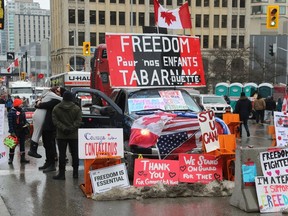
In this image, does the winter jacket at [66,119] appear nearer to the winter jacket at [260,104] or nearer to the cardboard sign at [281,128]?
the cardboard sign at [281,128]

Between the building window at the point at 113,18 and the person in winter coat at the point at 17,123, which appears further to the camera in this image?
the building window at the point at 113,18

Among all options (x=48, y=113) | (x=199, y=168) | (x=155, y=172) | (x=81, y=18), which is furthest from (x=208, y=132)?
(x=81, y=18)

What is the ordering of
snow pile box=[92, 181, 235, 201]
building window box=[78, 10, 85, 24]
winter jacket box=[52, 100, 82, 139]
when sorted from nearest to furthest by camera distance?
snow pile box=[92, 181, 235, 201], winter jacket box=[52, 100, 82, 139], building window box=[78, 10, 85, 24]

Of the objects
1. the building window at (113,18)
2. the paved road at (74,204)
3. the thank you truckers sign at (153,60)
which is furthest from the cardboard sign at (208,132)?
the building window at (113,18)

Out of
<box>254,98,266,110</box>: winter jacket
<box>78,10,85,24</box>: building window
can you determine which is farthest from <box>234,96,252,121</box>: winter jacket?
<box>78,10,85,24</box>: building window

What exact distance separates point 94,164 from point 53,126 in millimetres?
2242

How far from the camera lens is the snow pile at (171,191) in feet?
23.0

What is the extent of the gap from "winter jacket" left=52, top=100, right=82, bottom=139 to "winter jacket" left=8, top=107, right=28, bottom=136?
228 centimetres

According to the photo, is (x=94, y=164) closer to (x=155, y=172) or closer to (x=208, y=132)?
(x=155, y=172)

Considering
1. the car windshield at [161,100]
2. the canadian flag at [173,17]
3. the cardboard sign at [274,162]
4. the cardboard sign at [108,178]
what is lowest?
the cardboard sign at [108,178]

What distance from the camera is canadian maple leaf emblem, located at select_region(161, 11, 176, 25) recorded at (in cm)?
1245

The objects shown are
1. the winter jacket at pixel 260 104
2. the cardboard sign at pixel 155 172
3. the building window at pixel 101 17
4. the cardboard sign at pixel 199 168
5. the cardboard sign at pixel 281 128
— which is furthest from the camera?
the building window at pixel 101 17

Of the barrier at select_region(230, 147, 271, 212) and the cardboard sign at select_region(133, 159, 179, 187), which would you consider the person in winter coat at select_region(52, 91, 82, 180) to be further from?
the barrier at select_region(230, 147, 271, 212)

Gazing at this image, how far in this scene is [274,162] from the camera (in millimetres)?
6582
